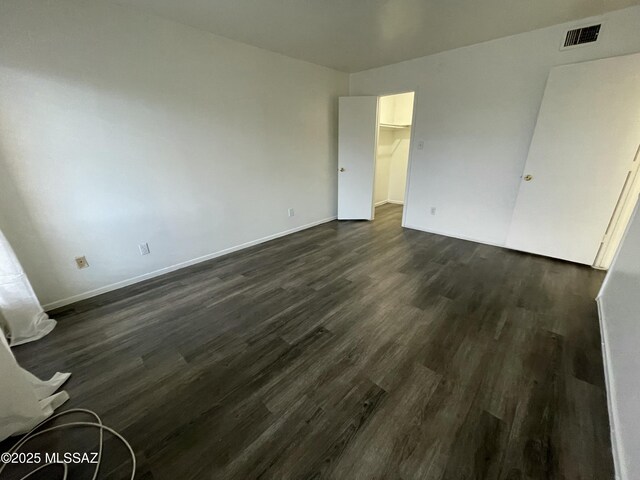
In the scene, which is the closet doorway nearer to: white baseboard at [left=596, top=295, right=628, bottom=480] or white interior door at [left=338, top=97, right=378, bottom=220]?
white interior door at [left=338, top=97, right=378, bottom=220]

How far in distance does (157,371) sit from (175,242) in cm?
165

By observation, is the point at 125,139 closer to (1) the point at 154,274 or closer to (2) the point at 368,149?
(1) the point at 154,274

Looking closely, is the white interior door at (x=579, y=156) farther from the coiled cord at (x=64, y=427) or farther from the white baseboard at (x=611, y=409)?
the coiled cord at (x=64, y=427)

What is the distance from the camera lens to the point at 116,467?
1.13 m

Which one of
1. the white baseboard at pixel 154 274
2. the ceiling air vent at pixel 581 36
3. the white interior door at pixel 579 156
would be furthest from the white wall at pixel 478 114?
the white baseboard at pixel 154 274

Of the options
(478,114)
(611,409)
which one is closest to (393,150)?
(478,114)

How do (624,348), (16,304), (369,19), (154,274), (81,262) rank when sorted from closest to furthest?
(624,348) → (16,304) → (81,262) → (369,19) → (154,274)

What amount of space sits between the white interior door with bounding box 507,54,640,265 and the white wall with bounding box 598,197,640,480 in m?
0.96

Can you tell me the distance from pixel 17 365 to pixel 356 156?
4430 mm

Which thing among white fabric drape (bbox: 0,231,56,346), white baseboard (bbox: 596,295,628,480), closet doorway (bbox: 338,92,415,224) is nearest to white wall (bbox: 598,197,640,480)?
white baseboard (bbox: 596,295,628,480)

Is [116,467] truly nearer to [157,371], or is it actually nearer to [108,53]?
[157,371]

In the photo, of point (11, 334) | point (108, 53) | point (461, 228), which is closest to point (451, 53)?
point (461, 228)

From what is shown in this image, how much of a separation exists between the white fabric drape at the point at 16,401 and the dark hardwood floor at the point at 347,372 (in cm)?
17

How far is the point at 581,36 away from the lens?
2.52m
